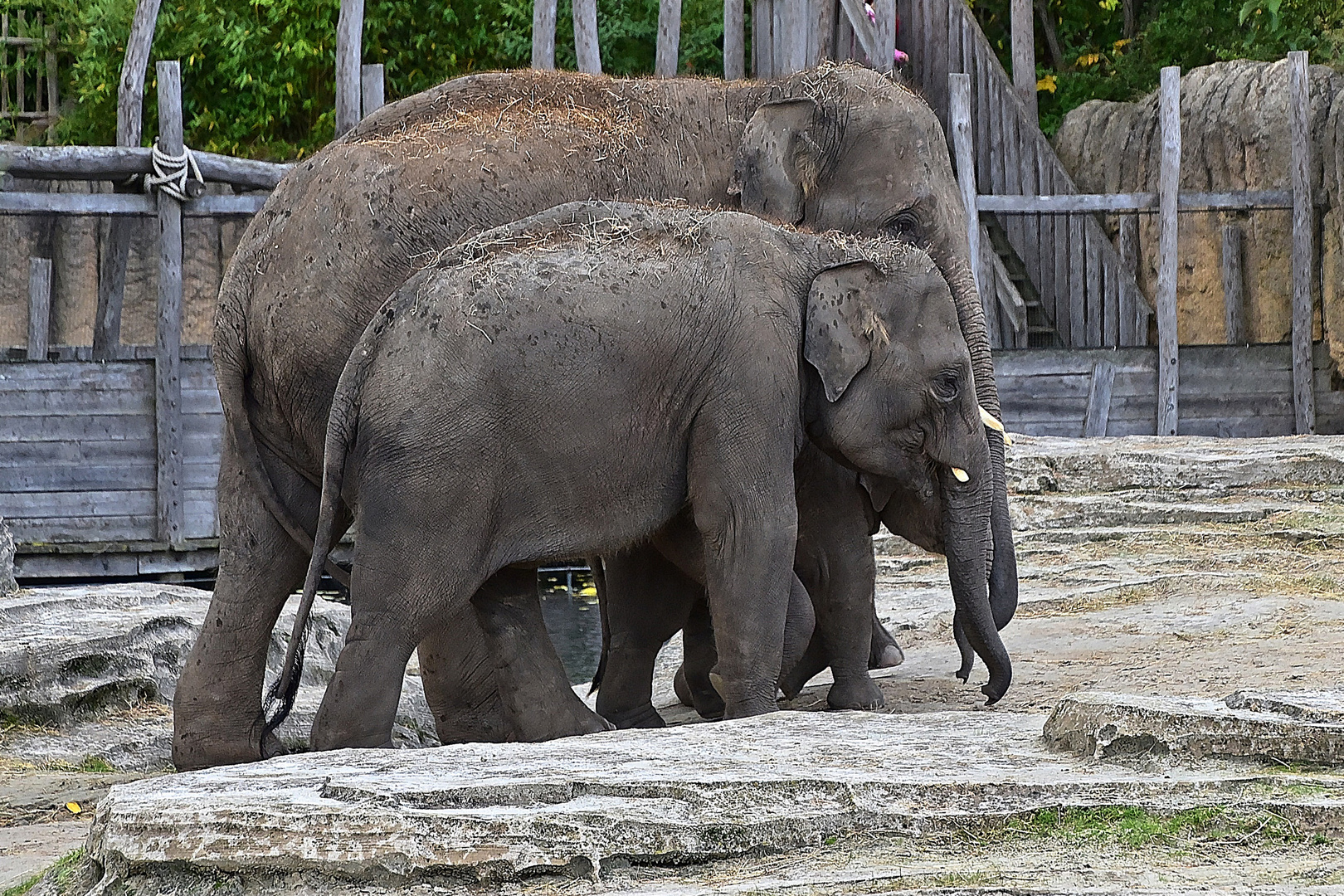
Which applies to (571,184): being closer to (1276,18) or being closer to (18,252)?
(1276,18)

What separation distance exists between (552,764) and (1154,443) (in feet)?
23.1

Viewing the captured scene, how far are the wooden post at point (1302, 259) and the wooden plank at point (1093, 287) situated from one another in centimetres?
151

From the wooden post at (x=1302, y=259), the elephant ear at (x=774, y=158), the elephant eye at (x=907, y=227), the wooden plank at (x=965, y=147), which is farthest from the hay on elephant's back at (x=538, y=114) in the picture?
the wooden post at (x=1302, y=259)

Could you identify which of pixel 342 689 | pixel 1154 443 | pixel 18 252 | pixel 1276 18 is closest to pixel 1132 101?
pixel 1276 18

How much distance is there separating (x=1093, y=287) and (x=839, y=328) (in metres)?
9.56

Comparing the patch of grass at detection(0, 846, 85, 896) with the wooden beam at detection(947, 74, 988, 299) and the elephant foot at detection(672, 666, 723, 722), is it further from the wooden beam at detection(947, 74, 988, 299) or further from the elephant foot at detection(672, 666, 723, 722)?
the wooden beam at detection(947, 74, 988, 299)

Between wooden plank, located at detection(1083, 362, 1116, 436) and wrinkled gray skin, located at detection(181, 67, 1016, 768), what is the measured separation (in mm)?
7239

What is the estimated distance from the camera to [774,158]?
19.1 feet

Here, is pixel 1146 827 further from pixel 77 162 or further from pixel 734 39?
pixel 734 39

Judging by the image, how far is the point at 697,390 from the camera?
194 inches

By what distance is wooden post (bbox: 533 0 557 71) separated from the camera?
37.9 feet

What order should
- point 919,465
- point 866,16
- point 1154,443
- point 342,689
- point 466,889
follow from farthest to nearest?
point 866,16 → point 1154,443 → point 919,465 → point 342,689 → point 466,889

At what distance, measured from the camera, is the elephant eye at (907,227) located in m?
6.00

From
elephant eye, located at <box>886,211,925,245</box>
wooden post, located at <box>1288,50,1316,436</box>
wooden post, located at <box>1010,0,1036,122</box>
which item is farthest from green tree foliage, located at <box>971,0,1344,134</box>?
elephant eye, located at <box>886,211,925,245</box>
